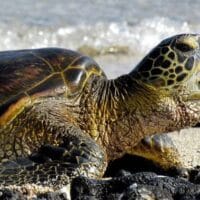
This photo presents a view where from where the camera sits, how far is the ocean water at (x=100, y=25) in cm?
1312

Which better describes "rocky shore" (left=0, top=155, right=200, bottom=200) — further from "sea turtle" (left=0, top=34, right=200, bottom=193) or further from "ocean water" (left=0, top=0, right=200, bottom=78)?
"ocean water" (left=0, top=0, right=200, bottom=78)

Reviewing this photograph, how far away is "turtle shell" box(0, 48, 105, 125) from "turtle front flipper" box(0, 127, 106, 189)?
36 centimetres

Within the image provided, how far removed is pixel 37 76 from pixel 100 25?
30.7 feet

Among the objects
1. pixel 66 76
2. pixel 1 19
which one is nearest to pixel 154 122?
pixel 66 76

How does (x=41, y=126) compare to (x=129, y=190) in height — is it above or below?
above

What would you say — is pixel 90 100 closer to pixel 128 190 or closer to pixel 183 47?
pixel 183 47

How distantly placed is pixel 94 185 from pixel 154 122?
1267mm

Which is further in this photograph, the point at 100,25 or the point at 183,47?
the point at 100,25

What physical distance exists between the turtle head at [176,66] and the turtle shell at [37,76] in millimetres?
446

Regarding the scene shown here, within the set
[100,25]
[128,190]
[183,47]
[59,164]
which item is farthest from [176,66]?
[100,25]

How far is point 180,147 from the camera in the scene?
21.3ft

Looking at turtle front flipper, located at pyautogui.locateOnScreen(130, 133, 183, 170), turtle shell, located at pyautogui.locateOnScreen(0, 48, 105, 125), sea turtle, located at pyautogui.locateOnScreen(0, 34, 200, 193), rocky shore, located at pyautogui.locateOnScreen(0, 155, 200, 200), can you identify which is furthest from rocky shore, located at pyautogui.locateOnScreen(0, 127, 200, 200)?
turtle front flipper, located at pyautogui.locateOnScreen(130, 133, 183, 170)

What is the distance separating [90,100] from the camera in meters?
5.48

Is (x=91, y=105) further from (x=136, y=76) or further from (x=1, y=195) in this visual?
(x=1, y=195)
